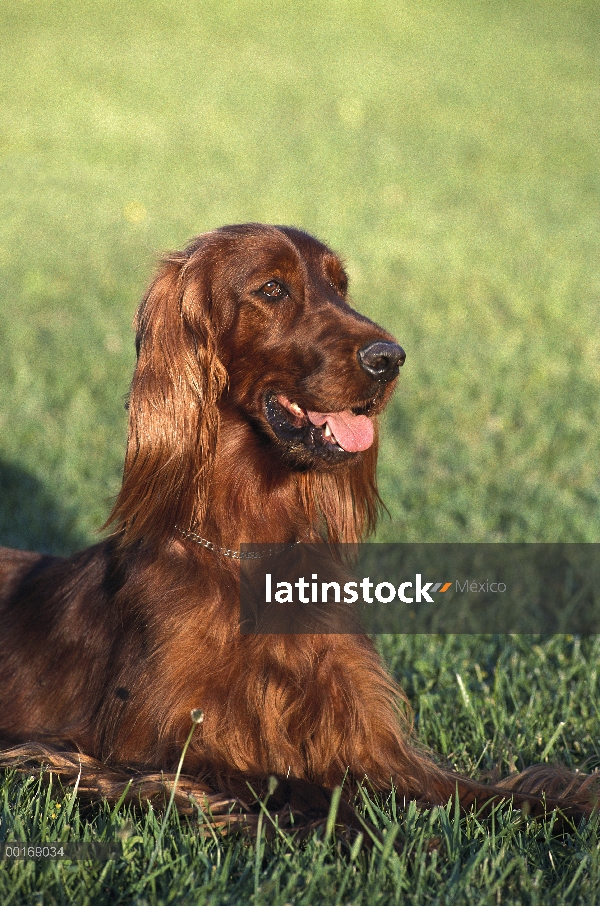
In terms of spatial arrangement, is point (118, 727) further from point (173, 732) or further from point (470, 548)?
point (470, 548)

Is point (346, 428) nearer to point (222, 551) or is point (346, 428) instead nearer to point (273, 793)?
point (222, 551)

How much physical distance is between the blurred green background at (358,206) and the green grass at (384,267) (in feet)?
0.15

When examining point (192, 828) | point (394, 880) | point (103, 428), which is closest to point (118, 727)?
point (192, 828)

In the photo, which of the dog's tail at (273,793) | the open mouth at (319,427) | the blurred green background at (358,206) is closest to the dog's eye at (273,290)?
the open mouth at (319,427)

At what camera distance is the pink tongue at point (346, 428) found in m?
3.09

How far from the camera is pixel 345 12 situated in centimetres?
2352

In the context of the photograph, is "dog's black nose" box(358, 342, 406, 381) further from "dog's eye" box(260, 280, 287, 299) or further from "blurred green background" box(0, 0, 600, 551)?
"blurred green background" box(0, 0, 600, 551)

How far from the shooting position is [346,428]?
311cm

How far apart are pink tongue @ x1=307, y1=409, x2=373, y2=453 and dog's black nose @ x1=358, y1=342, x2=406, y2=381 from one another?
0.17 m

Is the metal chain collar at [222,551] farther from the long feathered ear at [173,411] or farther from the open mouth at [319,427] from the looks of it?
the open mouth at [319,427]

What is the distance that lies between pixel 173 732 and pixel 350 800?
497mm

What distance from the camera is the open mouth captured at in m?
3.07

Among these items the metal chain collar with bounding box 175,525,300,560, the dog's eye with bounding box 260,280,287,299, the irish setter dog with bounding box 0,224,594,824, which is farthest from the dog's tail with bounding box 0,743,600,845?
the dog's eye with bounding box 260,280,287,299

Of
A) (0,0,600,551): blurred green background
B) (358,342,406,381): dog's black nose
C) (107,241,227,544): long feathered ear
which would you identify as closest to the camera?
(358,342,406,381): dog's black nose
